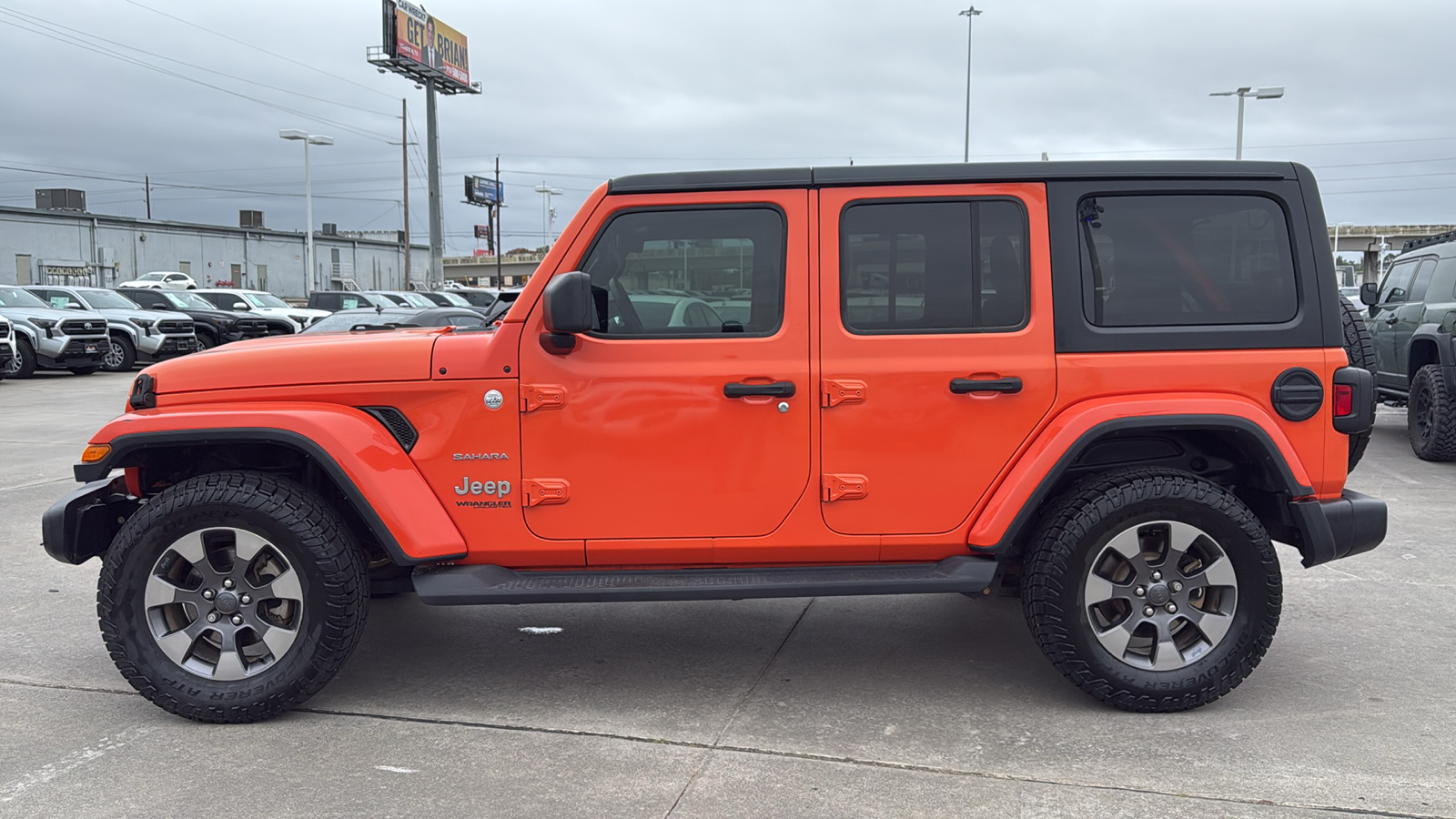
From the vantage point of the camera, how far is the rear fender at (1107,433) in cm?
380

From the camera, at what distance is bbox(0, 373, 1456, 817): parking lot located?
3.28 m

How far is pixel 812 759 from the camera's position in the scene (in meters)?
3.54

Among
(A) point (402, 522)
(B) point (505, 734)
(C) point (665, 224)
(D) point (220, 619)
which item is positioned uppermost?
(C) point (665, 224)

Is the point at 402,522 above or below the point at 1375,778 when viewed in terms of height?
above

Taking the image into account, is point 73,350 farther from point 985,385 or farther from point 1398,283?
point 1398,283

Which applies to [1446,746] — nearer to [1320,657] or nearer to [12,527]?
[1320,657]

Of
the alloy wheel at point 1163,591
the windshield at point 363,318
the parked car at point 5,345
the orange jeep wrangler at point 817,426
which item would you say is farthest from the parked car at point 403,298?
the alloy wheel at point 1163,591

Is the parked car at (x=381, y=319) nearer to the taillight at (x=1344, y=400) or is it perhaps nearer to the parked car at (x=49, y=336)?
the parked car at (x=49, y=336)

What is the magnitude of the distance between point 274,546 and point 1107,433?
9.51ft

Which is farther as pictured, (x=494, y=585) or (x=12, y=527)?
(x=12, y=527)

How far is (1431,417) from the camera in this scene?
9.38 meters

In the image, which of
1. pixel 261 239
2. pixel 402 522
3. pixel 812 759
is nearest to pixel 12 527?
pixel 402 522

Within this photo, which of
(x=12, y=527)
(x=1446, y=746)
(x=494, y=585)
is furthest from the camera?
(x=12, y=527)

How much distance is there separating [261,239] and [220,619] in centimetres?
6409
